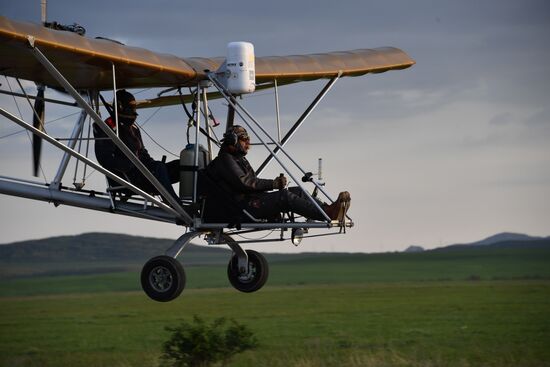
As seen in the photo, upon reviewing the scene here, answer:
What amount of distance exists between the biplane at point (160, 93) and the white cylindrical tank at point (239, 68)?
2cm

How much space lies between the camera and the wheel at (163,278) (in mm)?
17922

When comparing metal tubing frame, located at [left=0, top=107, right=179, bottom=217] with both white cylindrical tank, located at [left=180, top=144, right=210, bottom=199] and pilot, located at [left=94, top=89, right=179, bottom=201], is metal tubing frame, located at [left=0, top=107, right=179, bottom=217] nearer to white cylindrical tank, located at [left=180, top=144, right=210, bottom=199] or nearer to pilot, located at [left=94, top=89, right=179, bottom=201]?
pilot, located at [left=94, top=89, right=179, bottom=201]

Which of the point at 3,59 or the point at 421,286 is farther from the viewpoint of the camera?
the point at 421,286

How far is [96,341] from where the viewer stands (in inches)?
2761

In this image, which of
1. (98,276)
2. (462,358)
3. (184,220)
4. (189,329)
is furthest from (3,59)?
(98,276)

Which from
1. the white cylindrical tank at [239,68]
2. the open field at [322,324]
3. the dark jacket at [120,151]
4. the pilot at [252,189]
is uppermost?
the white cylindrical tank at [239,68]

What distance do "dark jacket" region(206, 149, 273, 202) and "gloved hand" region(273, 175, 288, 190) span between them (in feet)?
0.43

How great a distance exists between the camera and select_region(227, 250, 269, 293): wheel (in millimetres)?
19375

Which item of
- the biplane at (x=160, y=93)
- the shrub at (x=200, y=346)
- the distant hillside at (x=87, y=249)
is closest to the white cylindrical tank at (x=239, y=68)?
the biplane at (x=160, y=93)

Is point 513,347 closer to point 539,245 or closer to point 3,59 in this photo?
point 3,59

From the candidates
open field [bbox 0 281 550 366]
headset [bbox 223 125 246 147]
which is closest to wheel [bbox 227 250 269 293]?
headset [bbox 223 125 246 147]

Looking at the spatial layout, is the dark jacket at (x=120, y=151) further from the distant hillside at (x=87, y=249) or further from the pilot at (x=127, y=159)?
the distant hillside at (x=87, y=249)

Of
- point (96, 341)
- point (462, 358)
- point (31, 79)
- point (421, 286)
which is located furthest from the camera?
point (421, 286)

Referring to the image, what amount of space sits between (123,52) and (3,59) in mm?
1888
